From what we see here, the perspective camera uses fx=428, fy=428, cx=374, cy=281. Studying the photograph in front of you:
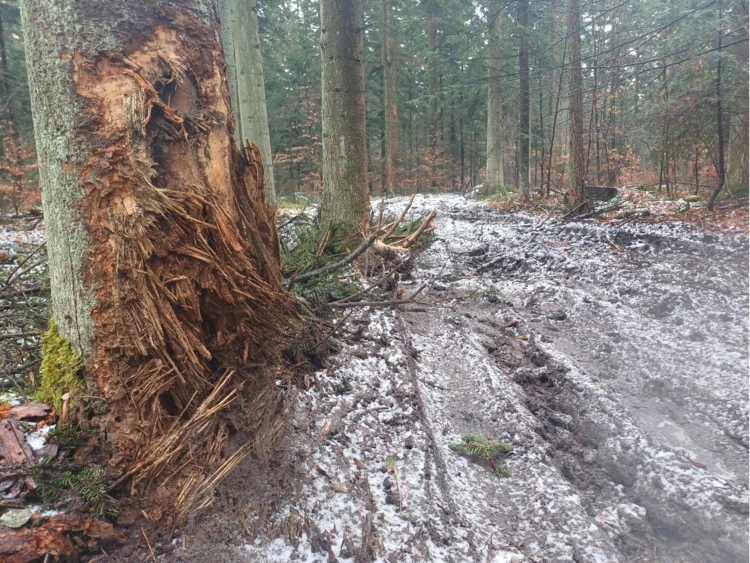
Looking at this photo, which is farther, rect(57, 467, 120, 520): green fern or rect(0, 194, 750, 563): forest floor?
rect(0, 194, 750, 563): forest floor

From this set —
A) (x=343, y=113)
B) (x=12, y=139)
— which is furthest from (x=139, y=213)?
(x=12, y=139)

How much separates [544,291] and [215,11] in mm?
4225

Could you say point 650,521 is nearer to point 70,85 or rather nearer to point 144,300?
point 144,300

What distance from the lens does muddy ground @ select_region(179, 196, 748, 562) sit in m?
1.80

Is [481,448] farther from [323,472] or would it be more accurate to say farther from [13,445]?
[13,445]

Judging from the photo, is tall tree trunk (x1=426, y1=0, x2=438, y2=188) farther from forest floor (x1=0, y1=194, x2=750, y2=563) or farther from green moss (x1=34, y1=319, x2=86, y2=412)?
green moss (x1=34, y1=319, x2=86, y2=412)

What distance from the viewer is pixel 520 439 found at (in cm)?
250

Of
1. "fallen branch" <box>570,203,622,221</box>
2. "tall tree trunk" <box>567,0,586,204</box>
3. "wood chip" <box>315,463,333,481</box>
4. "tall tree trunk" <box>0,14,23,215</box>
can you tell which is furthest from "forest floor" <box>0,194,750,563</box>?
"tall tree trunk" <box>0,14,23,215</box>

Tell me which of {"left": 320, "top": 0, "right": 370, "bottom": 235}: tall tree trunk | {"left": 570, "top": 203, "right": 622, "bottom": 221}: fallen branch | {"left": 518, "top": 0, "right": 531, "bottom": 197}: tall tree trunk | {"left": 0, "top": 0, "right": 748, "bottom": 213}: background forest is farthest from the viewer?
{"left": 518, "top": 0, "right": 531, "bottom": 197}: tall tree trunk

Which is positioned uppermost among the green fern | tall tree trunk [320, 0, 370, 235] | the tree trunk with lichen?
tall tree trunk [320, 0, 370, 235]

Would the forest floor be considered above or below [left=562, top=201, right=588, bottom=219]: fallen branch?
below

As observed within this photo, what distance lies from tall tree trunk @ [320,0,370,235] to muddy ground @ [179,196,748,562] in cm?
178

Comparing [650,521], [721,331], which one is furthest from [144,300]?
[721,331]

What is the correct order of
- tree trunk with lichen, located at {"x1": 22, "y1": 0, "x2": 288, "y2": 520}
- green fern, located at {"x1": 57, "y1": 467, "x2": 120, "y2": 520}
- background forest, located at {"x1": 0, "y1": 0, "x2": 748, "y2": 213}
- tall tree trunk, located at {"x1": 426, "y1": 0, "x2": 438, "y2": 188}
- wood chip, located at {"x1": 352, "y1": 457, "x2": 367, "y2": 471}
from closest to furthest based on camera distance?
green fern, located at {"x1": 57, "y1": 467, "x2": 120, "y2": 520}
tree trunk with lichen, located at {"x1": 22, "y1": 0, "x2": 288, "y2": 520}
wood chip, located at {"x1": 352, "y1": 457, "x2": 367, "y2": 471}
background forest, located at {"x1": 0, "y1": 0, "x2": 748, "y2": 213}
tall tree trunk, located at {"x1": 426, "y1": 0, "x2": 438, "y2": 188}
